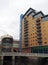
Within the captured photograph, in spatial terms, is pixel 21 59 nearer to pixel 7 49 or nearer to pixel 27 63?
pixel 27 63

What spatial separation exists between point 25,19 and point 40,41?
87.1ft

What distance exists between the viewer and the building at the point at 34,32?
118 m

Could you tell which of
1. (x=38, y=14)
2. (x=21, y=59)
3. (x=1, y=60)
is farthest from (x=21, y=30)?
(x=1, y=60)

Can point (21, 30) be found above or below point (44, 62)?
above

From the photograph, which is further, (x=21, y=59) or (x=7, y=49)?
(x=7, y=49)

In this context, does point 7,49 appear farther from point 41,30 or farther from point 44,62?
point 44,62

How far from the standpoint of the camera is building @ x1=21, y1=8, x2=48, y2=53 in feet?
387

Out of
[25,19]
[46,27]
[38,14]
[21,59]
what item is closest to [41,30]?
[46,27]

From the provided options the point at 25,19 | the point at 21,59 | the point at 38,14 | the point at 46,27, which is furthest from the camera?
the point at 25,19

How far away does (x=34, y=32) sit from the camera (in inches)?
5002

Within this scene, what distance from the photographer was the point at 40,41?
4727 inches

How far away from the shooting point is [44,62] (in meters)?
82.9

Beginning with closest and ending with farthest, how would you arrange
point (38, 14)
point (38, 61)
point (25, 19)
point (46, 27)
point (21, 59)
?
point (38, 61) < point (21, 59) < point (46, 27) < point (38, 14) < point (25, 19)

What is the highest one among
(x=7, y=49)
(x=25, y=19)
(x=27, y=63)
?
(x=25, y=19)
